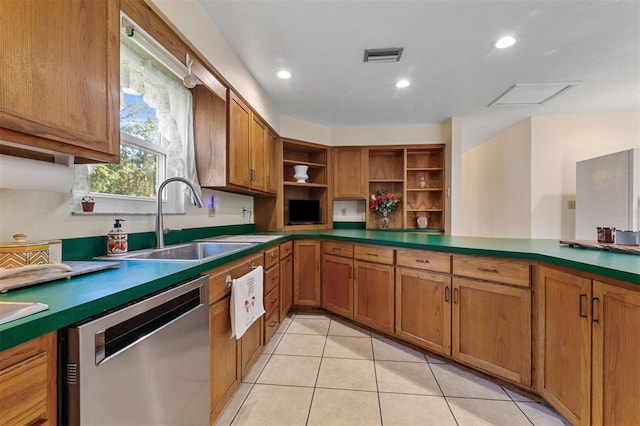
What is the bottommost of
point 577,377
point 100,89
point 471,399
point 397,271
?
point 471,399

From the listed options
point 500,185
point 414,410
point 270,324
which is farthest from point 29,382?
point 500,185

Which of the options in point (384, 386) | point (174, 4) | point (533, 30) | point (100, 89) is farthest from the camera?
point (533, 30)

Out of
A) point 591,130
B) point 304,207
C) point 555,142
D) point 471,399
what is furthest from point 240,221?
point 591,130

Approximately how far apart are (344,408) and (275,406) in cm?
40

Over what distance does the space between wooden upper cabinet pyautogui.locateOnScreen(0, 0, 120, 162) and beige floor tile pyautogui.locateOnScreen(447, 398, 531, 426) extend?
2141 mm

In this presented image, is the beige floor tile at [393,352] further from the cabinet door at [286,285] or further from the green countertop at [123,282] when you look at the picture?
the green countertop at [123,282]

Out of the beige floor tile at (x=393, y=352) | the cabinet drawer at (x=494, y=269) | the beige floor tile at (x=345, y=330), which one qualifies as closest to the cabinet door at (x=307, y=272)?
the beige floor tile at (x=345, y=330)

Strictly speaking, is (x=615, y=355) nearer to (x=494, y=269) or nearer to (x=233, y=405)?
(x=494, y=269)

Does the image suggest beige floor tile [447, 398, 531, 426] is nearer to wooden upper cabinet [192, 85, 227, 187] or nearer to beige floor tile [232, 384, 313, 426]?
beige floor tile [232, 384, 313, 426]

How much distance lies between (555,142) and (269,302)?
4223mm

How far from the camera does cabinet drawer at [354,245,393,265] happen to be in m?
2.40

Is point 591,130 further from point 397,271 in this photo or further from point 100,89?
point 100,89

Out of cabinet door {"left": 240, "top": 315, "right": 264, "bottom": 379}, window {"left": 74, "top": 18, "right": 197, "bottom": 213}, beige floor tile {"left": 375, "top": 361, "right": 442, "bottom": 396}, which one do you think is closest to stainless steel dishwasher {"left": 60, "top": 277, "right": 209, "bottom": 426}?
cabinet door {"left": 240, "top": 315, "right": 264, "bottom": 379}

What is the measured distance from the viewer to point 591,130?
360 centimetres
